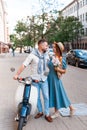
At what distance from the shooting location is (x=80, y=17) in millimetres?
83750

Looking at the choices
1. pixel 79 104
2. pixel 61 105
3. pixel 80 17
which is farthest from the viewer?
pixel 80 17

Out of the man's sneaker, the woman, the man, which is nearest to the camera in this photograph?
the man

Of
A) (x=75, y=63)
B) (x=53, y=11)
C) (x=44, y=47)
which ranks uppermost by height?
(x=53, y=11)

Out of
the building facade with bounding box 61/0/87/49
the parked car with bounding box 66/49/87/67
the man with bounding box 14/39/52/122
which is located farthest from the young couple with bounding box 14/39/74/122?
the building facade with bounding box 61/0/87/49

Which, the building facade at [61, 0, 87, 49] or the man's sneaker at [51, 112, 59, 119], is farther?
the building facade at [61, 0, 87, 49]

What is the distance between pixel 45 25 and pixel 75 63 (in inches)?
1553

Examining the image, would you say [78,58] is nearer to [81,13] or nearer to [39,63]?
[39,63]

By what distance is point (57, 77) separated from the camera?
709 centimetres

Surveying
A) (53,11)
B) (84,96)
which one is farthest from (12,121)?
(53,11)

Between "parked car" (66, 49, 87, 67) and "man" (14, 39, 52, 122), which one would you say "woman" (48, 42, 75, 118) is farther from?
"parked car" (66, 49, 87, 67)

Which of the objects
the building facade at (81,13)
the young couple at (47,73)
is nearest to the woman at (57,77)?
the young couple at (47,73)

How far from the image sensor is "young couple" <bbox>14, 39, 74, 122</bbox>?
21.9ft

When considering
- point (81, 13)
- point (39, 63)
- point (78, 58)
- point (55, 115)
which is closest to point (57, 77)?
point (39, 63)

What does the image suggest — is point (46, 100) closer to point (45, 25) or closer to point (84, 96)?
point (84, 96)
